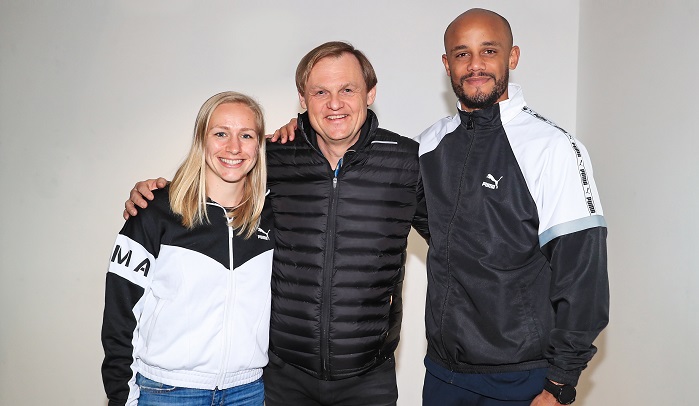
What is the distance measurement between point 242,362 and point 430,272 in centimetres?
72

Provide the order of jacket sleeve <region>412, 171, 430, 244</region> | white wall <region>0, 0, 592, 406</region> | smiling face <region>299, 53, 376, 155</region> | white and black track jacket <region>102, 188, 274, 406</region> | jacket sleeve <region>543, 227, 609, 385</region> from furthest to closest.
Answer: white wall <region>0, 0, 592, 406</region> < jacket sleeve <region>412, 171, 430, 244</region> < smiling face <region>299, 53, 376, 155</region> < white and black track jacket <region>102, 188, 274, 406</region> < jacket sleeve <region>543, 227, 609, 385</region>

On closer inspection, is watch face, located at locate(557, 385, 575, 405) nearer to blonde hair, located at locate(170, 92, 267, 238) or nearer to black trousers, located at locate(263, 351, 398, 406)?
black trousers, located at locate(263, 351, 398, 406)

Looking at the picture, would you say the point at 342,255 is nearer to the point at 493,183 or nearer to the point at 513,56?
the point at 493,183

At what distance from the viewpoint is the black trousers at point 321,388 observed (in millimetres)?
2295

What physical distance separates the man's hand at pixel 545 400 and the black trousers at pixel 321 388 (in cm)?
55

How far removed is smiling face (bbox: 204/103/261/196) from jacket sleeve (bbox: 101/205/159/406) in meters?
0.29

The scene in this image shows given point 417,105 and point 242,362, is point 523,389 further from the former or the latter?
point 417,105

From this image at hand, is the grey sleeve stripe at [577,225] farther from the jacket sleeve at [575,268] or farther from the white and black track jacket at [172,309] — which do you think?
the white and black track jacket at [172,309]

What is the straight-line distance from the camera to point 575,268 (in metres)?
1.97

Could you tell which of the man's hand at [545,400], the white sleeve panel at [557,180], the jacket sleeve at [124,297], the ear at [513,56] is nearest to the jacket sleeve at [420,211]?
the white sleeve panel at [557,180]

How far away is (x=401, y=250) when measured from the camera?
2.39m

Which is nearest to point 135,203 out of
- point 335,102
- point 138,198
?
point 138,198

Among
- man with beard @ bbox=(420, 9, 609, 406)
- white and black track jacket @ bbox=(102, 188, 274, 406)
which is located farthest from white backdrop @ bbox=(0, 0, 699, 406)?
white and black track jacket @ bbox=(102, 188, 274, 406)
